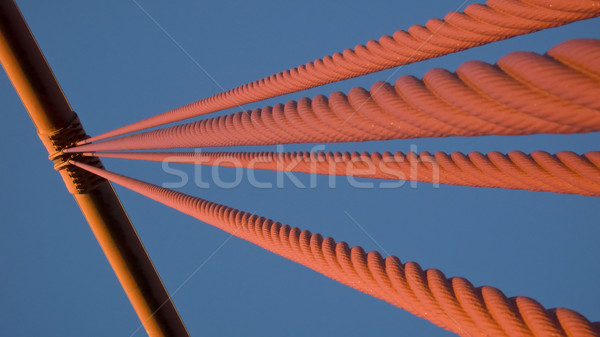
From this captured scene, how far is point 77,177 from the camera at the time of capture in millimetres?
935

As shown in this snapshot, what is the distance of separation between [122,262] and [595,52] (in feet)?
3.11

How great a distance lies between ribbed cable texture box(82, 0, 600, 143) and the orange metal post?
1.70ft

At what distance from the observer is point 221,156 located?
0.77m

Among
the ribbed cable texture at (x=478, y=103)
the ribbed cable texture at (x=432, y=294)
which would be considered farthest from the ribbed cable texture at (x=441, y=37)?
the ribbed cable texture at (x=432, y=294)

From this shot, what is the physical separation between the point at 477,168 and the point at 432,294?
0.43 feet

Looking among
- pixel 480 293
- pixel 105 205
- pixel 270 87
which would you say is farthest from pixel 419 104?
pixel 105 205

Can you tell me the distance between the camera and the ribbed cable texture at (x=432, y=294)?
0.30 m

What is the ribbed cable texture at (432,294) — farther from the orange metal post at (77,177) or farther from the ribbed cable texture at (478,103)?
the orange metal post at (77,177)

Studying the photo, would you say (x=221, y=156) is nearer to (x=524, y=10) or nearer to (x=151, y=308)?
(x=151, y=308)

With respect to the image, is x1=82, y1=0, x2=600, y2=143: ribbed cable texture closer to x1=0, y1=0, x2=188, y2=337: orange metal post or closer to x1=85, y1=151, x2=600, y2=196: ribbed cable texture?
x1=85, y1=151, x2=600, y2=196: ribbed cable texture

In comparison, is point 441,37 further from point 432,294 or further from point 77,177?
point 77,177

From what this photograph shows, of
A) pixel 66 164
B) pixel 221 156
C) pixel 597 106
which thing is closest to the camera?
pixel 597 106

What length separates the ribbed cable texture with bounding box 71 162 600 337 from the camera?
0.30 metres

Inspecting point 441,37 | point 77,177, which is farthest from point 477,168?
point 77,177
